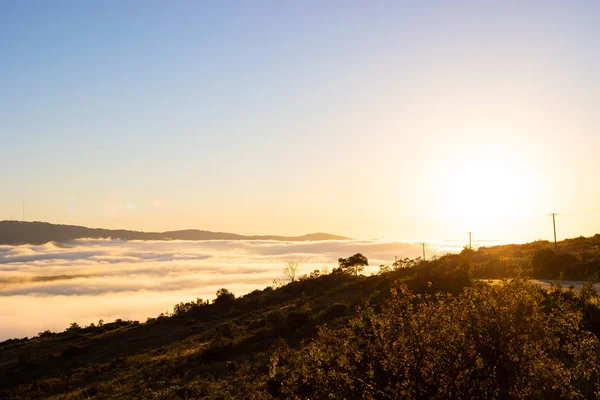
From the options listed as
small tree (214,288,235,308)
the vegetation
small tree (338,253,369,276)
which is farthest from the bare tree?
small tree (214,288,235,308)

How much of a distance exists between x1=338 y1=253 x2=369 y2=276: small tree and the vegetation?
0.88 ft

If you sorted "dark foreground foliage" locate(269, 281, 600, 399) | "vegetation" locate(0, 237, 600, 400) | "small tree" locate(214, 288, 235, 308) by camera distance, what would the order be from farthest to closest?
"small tree" locate(214, 288, 235, 308), "vegetation" locate(0, 237, 600, 400), "dark foreground foliage" locate(269, 281, 600, 399)

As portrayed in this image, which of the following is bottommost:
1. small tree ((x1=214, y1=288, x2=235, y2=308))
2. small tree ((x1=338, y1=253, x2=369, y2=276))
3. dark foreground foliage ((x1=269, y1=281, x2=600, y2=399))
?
small tree ((x1=214, y1=288, x2=235, y2=308))

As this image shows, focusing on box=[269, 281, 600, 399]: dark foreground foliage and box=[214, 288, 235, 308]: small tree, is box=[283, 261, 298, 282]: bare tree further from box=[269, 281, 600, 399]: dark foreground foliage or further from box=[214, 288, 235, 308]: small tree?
box=[269, 281, 600, 399]: dark foreground foliage

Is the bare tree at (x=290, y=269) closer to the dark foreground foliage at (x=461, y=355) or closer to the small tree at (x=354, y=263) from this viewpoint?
the small tree at (x=354, y=263)

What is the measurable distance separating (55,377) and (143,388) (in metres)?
13.7

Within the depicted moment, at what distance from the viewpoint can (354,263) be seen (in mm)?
65625

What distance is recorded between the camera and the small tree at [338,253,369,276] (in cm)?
6478

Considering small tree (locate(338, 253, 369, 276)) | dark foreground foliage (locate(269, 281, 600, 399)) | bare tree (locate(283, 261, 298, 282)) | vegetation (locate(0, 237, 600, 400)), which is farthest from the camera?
bare tree (locate(283, 261, 298, 282))

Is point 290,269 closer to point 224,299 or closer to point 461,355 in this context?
point 224,299

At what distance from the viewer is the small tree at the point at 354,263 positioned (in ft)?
213

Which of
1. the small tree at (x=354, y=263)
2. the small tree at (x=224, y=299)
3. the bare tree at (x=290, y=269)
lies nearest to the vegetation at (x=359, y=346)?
the small tree at (x=224, y=299)

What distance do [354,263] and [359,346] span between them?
51.0m

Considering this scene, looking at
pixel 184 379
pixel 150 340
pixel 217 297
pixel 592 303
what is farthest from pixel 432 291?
pixel 217 297
